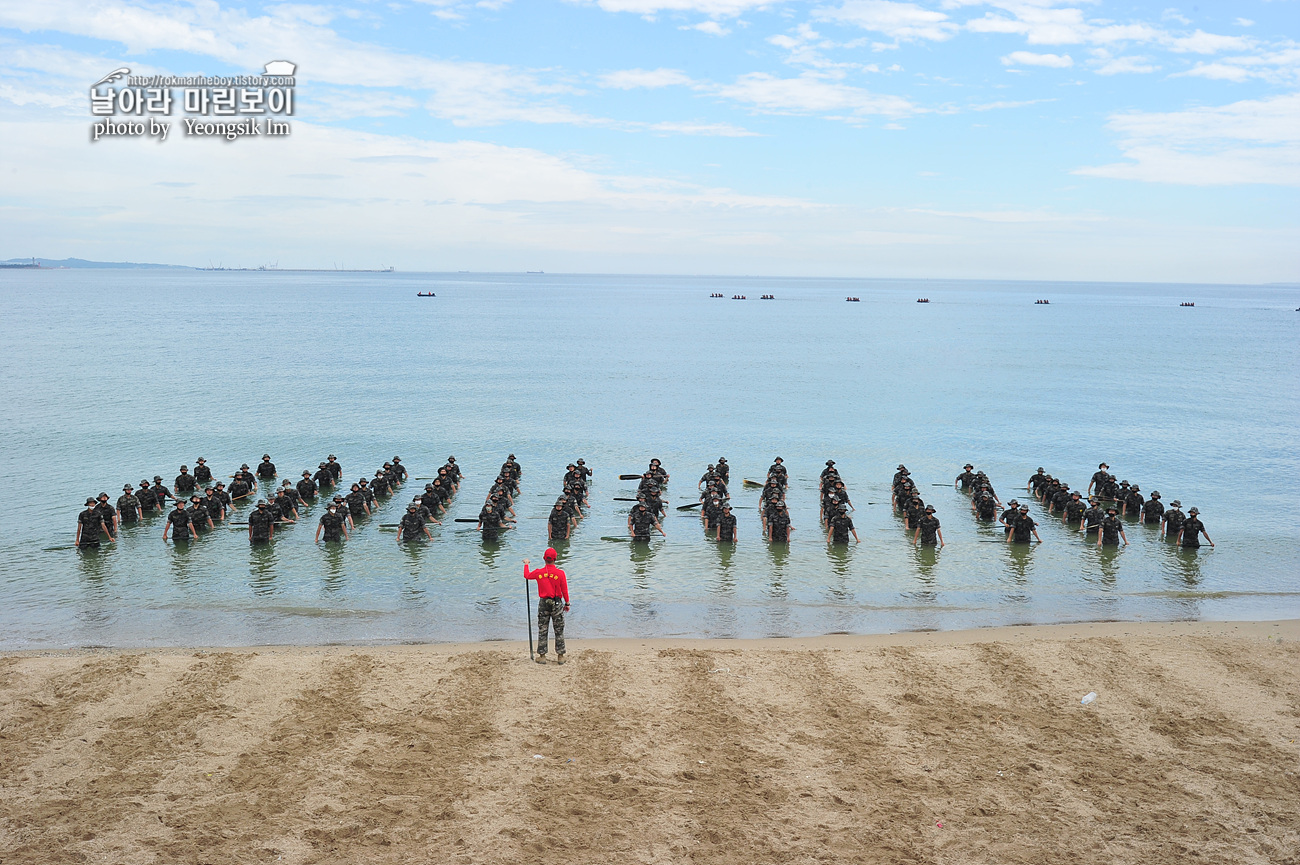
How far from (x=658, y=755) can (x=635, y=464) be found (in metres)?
23.9

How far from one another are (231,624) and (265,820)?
8.85 m

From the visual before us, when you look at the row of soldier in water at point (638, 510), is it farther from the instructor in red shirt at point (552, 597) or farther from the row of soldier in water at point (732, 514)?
the instructor in red shirt at point (552, 597)

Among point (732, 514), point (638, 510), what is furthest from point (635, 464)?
point (638, 510)

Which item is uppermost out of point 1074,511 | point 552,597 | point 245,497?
point 552,597

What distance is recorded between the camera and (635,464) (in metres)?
34.5

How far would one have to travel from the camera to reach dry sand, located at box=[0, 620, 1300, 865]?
906 cm

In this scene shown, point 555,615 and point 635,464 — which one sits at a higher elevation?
point 635,464

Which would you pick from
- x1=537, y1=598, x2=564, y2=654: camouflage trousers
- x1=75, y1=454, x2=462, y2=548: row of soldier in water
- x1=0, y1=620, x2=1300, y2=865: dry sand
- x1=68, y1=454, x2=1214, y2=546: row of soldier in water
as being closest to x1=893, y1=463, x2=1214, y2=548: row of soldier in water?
x1=68, y1=454, x2=1214, y2=546: row of soldier in water

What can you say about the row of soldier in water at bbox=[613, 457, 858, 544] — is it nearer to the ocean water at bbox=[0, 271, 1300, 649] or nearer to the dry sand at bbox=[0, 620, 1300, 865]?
the ocean water at bbox=[0, 271, 1300, 649]

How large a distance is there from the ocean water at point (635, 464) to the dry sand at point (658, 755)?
3413 millimetres

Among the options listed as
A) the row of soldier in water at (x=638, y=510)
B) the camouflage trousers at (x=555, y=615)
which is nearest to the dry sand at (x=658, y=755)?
the camouflage trousers at (x=555, y=615)

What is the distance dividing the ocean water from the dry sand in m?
3.41

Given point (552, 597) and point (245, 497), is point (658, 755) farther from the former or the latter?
point (245, 497)

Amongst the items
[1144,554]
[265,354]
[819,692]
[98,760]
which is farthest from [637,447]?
[265,354]
